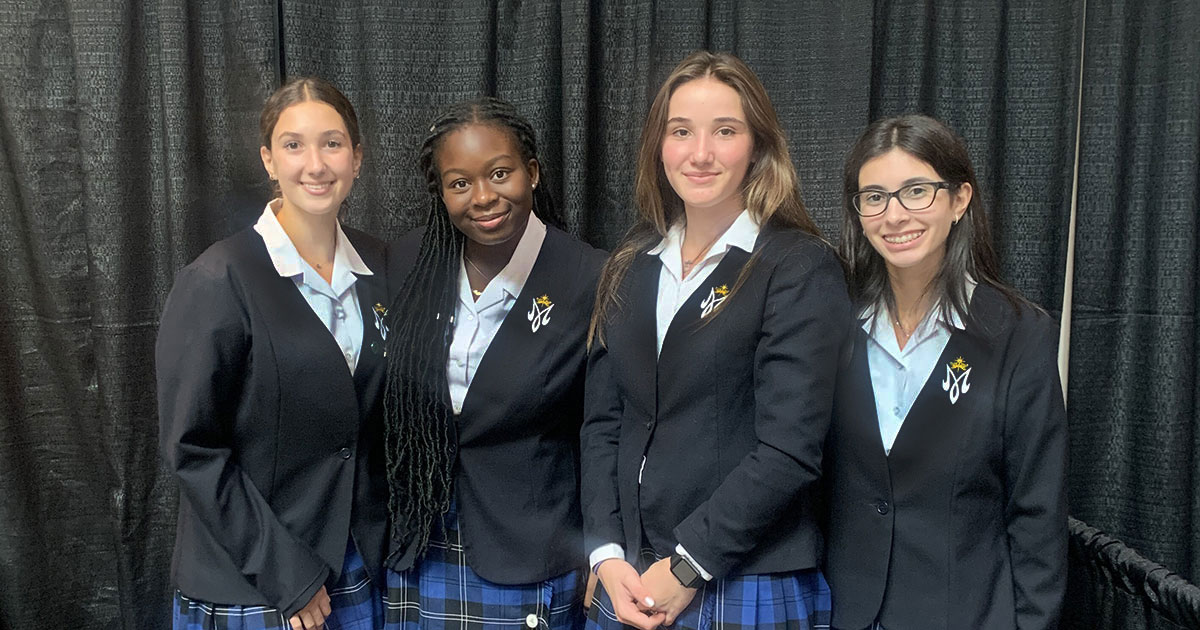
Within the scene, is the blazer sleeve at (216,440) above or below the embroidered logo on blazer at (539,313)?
below

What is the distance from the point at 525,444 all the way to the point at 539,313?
0.25m

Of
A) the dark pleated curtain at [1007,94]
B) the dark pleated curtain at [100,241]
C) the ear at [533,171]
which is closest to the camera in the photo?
the ear at [533,171]

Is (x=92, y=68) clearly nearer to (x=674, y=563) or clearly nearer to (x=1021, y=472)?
(x=674, y=563)

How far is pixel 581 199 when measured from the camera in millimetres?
2223

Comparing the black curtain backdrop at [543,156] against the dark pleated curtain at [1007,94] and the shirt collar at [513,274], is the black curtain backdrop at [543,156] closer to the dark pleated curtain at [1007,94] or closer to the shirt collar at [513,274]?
the dark pleated curtain at [1007,94]

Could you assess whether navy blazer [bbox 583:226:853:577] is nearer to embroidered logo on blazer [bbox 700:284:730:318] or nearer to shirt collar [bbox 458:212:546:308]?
embroidered logo on blazer [bbox 700:284:730:318]

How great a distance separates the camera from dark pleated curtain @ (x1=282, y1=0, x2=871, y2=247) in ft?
7.25

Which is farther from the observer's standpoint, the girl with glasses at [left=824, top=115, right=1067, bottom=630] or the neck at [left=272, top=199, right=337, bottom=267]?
the neck at [left=272, top=199, right=337, bottom=267]

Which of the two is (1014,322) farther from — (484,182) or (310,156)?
(310,156)

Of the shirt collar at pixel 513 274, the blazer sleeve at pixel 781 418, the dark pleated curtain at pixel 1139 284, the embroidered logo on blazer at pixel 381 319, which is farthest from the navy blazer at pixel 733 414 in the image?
the dark pleated curtain at pixel 1139 284

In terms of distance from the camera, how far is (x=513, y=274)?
1749 millimetres

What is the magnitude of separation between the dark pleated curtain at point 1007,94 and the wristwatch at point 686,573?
4.24ft

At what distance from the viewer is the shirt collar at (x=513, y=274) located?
174cm

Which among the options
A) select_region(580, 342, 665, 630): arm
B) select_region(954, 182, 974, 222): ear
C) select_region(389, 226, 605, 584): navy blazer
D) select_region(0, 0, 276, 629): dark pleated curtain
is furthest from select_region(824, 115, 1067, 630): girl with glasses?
select_region(0, 0, 276, 629): dark pleated curtain
